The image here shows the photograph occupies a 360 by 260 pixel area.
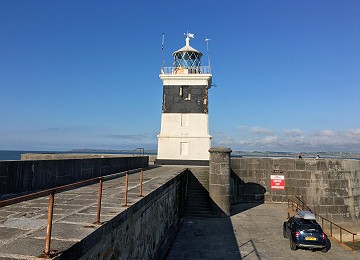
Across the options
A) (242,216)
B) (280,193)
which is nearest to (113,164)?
(242,216)

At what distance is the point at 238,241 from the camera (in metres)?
10.8

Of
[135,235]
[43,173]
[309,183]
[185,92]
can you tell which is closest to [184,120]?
[185,92]

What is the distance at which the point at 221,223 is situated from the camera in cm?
1326

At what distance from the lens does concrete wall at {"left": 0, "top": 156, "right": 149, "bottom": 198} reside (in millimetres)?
6762

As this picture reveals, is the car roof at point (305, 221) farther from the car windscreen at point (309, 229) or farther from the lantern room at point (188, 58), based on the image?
the lantern room at point (188, 58)

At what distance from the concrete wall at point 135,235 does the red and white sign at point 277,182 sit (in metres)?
9.71

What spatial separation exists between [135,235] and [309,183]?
584 inches

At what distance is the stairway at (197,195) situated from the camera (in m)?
14.6

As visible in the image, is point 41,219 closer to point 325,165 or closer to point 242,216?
point 242,216

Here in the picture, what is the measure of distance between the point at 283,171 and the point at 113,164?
10904 millimetres

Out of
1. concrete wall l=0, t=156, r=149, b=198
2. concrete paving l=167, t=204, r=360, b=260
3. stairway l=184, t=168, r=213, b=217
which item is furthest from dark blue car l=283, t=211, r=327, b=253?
concrete wall l=0, t=156, r=149, b=198

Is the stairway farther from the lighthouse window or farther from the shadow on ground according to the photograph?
the lighthouse window

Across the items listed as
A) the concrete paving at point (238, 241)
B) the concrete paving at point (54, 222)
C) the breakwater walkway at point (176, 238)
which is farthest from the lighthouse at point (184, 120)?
the concrete paving at point (54, 222)

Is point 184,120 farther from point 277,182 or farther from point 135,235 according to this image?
point 135,235
